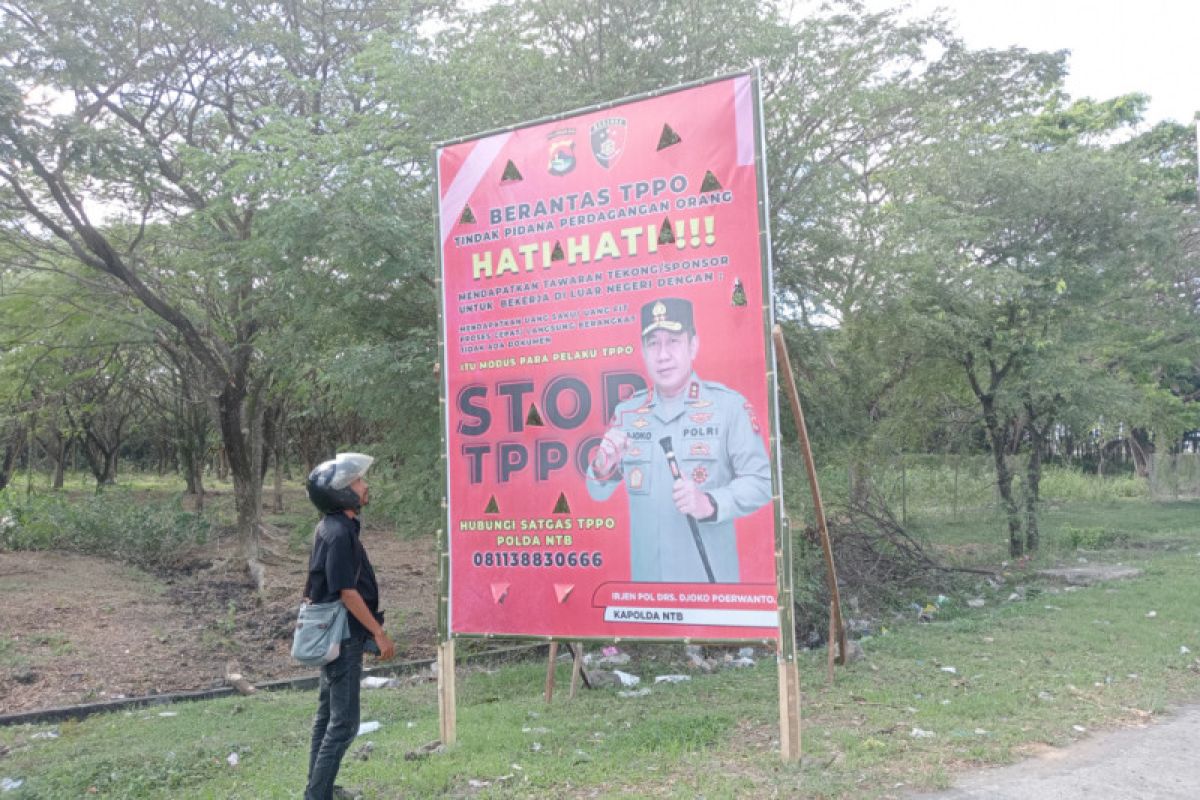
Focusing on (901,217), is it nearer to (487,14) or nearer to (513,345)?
(487,14)

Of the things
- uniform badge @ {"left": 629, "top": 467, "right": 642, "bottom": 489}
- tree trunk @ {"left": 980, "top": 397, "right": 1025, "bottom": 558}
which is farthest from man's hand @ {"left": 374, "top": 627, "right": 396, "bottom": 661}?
tree trunk @ {"left": 980, "top": 397, "right": 1025, "bottom": 558}

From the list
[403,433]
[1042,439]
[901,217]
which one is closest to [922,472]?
[1042,439]

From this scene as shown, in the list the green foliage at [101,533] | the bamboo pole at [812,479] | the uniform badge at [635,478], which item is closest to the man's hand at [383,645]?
the uniform badge at [635,478]

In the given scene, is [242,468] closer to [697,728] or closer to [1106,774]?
[697,728]

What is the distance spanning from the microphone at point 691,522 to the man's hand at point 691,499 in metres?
0.04

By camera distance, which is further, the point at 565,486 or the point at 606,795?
the point at 565,486

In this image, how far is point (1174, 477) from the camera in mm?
26531

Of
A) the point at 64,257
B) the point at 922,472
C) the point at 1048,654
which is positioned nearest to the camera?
the point at 1048,654

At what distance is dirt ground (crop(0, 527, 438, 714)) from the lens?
8.80 meters

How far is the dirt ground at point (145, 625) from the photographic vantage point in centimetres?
880

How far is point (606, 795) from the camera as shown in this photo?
15.0 feet

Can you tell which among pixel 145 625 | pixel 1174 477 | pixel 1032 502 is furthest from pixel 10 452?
pixel 1174 477

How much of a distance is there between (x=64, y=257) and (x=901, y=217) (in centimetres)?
1210

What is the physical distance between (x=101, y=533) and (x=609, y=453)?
13.8 meters
